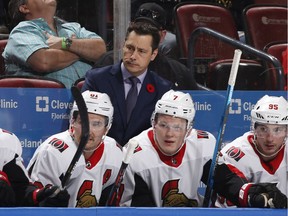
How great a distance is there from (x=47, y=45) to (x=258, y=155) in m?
1.12

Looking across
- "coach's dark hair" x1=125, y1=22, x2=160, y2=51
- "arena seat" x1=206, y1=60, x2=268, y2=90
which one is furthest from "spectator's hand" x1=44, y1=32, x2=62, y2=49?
"arena seat" x1=206, y1=60, x2=268, y2=90

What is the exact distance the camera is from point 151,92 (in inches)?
183

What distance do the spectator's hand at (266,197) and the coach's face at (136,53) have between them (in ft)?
2.80

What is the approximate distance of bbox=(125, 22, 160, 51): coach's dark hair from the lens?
4629mm

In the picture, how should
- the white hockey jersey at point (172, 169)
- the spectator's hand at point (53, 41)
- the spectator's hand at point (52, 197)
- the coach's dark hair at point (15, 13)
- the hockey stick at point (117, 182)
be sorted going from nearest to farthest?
the spectator's hand at point (52, 197) < the hockey stick at point (117, 182) < the white hockey jersey at point (172, 169) < the coach's dark hair at point (15, 13) < the spectator's hand at point (53, 41)

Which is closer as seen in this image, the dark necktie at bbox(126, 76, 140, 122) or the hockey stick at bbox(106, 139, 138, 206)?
the hockey stick at bbox(106, 139, 138, 206)

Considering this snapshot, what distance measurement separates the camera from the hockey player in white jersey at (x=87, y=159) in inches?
170

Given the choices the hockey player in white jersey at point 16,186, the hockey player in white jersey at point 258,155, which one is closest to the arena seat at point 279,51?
the hockey player in white jersey at point 258,155

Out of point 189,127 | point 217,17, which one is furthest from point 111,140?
point 217,17

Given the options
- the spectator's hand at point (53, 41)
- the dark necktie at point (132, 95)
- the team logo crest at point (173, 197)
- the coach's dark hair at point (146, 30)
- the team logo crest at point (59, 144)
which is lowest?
the team logo crest at point (173, 197)

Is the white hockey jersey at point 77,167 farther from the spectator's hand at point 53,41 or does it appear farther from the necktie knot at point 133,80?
the spectator's hand at point 53,41

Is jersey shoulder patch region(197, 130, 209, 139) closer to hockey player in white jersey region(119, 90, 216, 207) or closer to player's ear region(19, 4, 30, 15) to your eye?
hockey player in white jersey region(119, 90, 216, 207)

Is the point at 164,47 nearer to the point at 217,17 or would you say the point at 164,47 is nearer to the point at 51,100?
the point at 217,17

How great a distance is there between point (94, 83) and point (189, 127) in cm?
50
